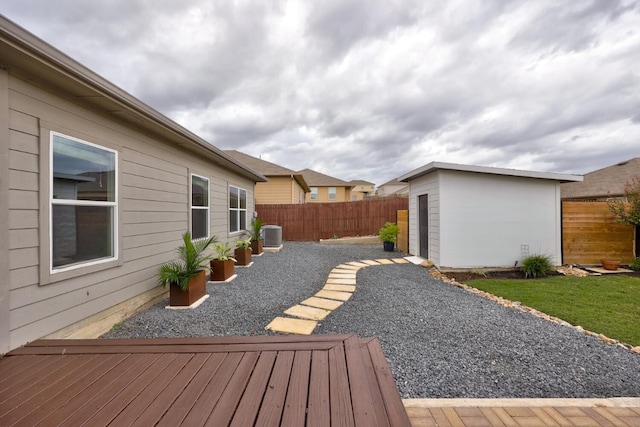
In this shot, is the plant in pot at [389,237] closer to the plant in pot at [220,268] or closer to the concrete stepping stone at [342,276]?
the concrete stepping stone at [342,276]

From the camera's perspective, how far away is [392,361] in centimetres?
240

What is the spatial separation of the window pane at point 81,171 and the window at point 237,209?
4.30m

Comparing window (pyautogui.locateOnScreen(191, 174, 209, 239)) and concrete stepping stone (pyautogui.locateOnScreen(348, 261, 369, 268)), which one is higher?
window (pyautogui.locateOnScreen(191, 174, 209, 239))

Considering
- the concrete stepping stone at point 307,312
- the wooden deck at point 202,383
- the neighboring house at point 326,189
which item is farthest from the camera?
the neighboring house at point 326,189

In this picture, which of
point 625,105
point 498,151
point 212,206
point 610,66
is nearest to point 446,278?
point 212,206

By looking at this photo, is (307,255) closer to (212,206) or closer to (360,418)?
(212,206)

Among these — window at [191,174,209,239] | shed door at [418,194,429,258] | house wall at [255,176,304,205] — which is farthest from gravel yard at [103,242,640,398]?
house wall at [255,176,304,205]

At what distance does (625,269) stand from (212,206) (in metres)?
10.5

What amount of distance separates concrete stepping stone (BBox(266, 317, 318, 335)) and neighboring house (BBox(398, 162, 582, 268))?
174 inches

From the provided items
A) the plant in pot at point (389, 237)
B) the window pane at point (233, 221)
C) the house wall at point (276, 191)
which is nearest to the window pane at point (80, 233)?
the window pane at point (233, 221)

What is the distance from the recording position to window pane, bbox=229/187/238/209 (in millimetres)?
7455

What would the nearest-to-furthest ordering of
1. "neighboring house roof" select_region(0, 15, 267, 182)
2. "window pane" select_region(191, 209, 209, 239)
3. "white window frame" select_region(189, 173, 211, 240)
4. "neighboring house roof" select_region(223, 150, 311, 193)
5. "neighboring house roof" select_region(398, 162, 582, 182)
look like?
"neighboring house roof" select_region(0, 15, 267, 182) < "white window frame" select_region(189, 173, 211, 240) < "window pane" select_region(191, 209, 209, 239) < "neighboring house roof" select_region(398, 162, 582, 182) < "neighboring house roof" select_region(223, 150, 311, 193)

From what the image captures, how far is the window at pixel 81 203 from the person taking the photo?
99.3 inches

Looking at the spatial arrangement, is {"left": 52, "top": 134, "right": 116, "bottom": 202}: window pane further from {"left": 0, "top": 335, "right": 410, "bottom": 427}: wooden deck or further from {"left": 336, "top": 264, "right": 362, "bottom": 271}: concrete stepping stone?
{"left": 336, "top": 264, "right": 362, "bottom": 271}: concrete stepping stone
